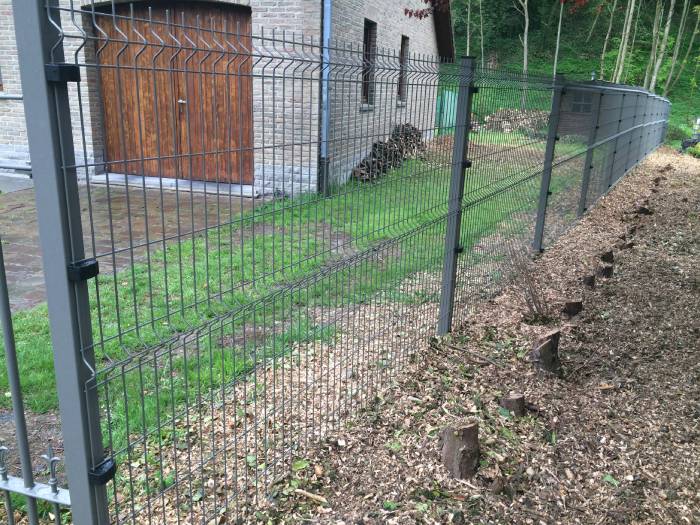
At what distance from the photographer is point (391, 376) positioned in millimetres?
4062

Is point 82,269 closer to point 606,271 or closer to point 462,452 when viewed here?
point 462,452

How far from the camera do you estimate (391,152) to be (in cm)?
356

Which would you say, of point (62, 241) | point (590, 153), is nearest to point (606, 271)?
point (590, 153)

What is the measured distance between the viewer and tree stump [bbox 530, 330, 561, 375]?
405 cm

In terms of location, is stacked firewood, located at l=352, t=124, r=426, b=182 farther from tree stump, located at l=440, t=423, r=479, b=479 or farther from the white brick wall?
tree stump, located at l=440, t=423, r=479, b=479

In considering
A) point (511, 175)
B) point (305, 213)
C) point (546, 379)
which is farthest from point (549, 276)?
point (305, 213)

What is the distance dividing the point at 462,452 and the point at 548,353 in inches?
53.4

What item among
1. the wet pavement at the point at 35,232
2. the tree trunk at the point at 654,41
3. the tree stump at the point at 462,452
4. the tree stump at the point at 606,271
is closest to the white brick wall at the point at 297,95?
the wet pavement at the point at 35,232

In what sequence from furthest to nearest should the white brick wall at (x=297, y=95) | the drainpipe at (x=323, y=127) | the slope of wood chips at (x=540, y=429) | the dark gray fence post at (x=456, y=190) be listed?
the dark gray fence post at (x=456, y=190) < the slope of wood chips at (x=540, y=429) < the drainpipe at (x=323, y=127) < the white brick wall at (x=297, y=95)

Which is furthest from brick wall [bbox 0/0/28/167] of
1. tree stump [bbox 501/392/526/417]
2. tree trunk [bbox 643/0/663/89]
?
tree trunk [bbox 643/0/663/89]

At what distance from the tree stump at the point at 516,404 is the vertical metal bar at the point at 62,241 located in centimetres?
252

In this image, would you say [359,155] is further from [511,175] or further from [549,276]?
[549,276]

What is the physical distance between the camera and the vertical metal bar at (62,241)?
1.55 meters

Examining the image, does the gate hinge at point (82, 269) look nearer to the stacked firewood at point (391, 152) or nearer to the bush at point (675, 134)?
the stacked firewood at point (391, 152)
